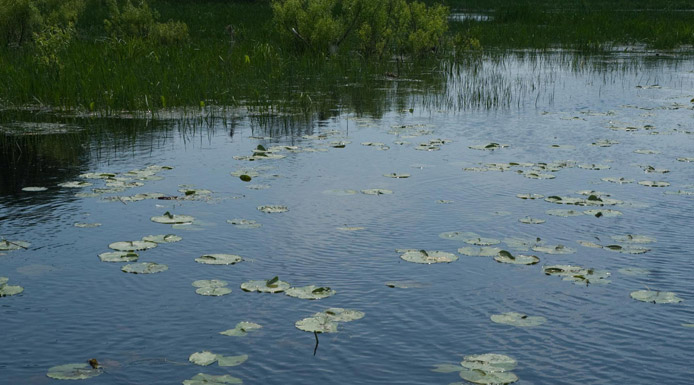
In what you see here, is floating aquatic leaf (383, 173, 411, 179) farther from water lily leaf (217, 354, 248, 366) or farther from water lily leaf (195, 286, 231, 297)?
water lily leaf (217, 354, 248, 366)

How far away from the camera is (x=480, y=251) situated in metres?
5.54

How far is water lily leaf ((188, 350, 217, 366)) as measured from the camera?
12.8 feet

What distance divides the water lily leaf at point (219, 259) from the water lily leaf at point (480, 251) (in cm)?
138

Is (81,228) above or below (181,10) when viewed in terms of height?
below

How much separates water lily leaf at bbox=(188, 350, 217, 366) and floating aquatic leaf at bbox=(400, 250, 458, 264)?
172 cm

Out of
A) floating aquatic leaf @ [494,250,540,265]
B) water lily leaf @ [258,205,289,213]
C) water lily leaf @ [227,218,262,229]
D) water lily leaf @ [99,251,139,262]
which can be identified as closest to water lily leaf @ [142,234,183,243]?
water lily leaf @ [99,251,139,262]

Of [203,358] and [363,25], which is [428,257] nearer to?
[203,358]

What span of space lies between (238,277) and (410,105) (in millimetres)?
7432

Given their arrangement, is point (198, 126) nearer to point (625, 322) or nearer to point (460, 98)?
point (460, 98)

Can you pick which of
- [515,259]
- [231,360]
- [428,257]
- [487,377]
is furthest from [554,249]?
[231,360]

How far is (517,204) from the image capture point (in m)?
6.74

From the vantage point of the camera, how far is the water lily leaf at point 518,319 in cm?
439

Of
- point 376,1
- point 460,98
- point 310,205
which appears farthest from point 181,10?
point 310,205

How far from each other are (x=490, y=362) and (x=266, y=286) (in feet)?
4.77
